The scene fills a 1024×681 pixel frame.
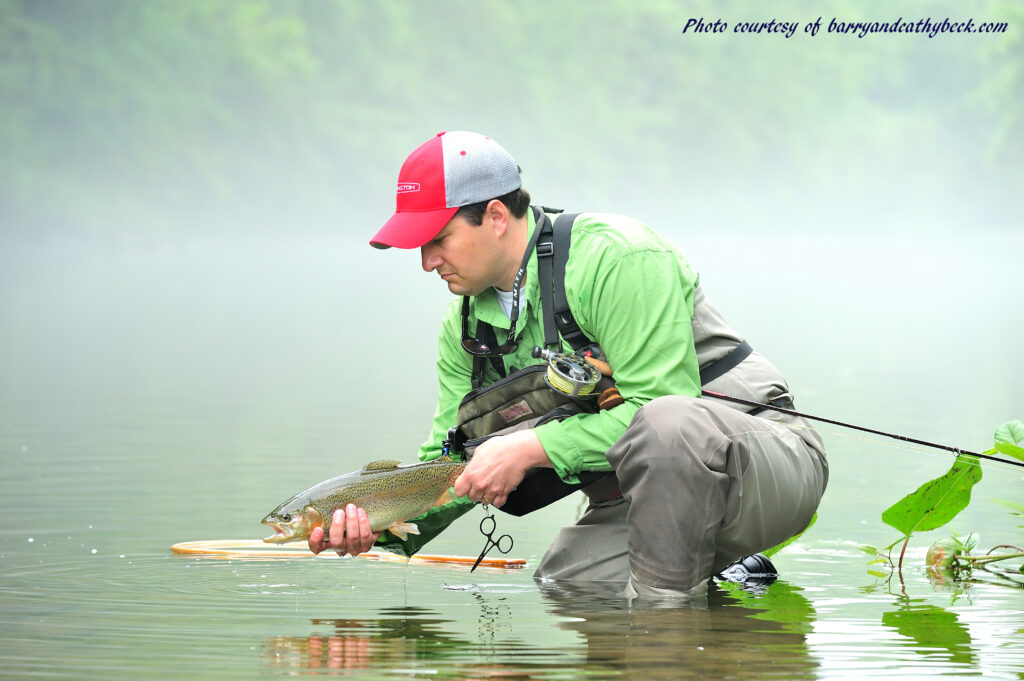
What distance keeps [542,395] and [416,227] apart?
28.1 inches

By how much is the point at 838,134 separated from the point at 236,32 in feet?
189

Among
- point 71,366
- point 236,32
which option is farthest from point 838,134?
point 71,366

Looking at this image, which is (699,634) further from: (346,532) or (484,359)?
(484,359)

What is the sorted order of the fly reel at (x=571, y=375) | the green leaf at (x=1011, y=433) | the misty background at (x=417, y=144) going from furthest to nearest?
the misty background at (x=417, y=144), the green leaf at (x=1011, y=433), the fly reel at (x=571, y=375)

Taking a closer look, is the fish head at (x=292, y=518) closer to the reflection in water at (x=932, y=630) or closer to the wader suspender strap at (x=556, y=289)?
the wader suspender strap at (x=556, y=289)

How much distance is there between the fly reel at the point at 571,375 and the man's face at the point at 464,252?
370mm

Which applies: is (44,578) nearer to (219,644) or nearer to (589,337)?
(219,644)

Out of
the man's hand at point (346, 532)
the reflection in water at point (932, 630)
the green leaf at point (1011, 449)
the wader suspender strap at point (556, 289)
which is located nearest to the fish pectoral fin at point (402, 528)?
the man's hand at point (346, 532)

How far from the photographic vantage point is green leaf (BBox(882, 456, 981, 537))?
15.7 feet

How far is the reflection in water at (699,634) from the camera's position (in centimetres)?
364

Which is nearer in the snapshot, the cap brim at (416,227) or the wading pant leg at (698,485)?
the wading pant leg at (698,485)

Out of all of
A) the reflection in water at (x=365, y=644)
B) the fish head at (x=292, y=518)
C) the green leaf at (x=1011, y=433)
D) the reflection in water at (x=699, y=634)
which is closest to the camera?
the reflection in water at (x=699, y=634)

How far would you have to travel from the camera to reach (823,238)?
401 feet

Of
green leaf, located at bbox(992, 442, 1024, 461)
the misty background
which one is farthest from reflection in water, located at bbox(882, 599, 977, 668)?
the misty background
